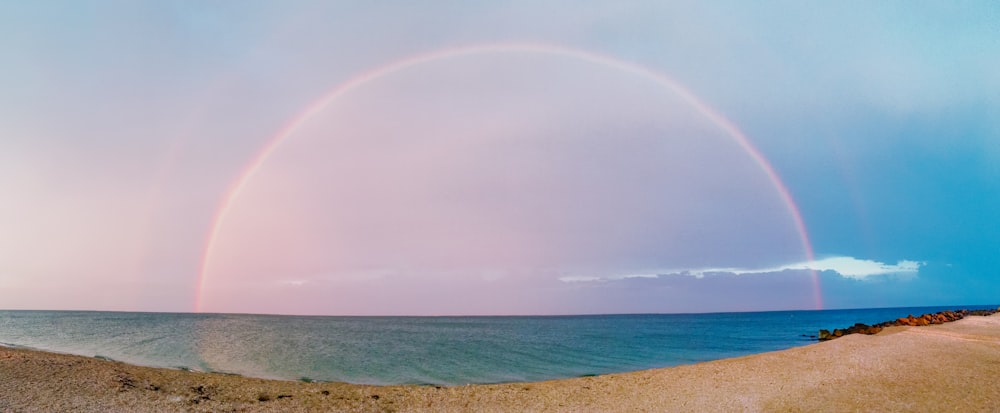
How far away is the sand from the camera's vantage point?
642 inches

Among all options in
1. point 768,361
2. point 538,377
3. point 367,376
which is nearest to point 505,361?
point 538,377

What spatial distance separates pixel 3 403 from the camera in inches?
611

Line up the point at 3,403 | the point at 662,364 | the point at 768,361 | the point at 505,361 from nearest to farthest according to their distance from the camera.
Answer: the point at 3,403
the point at 768,361
the point at 662,364
the point at 505,361

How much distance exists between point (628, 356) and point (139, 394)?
33.5m

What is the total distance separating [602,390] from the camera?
2033 cm

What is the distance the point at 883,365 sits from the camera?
2294cm

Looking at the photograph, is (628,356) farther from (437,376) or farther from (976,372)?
(976,372)

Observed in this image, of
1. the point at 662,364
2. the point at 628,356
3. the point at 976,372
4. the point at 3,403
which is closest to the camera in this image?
the point at 3,403

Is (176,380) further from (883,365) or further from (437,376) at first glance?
(883,365)

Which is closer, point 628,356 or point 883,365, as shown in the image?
point 883,365

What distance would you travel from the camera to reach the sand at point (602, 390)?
16312 mm

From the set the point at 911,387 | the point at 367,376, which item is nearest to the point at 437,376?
the point at 367,376

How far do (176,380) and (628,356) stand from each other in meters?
31.7

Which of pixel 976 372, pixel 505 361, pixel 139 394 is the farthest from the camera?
pixel 505 361
